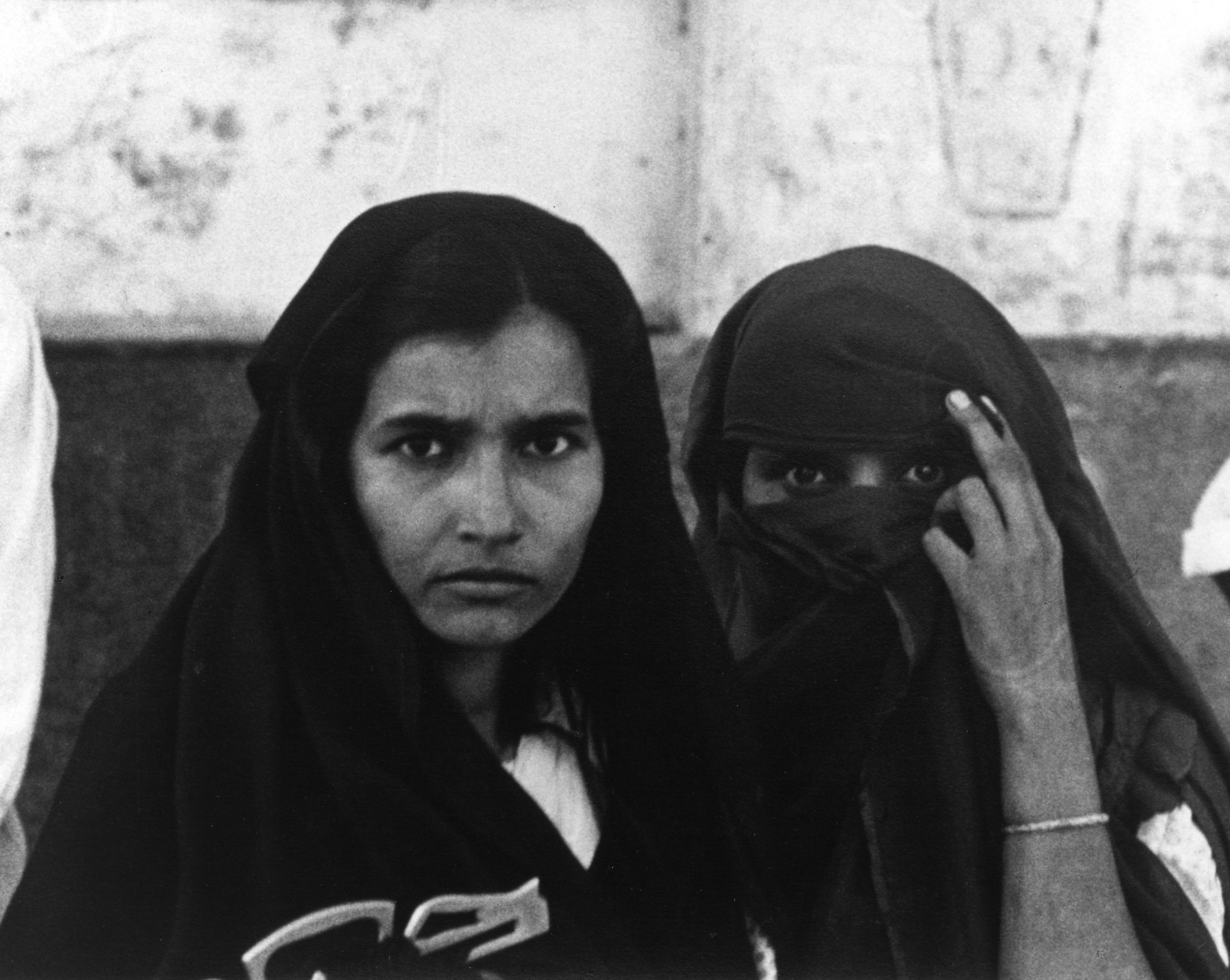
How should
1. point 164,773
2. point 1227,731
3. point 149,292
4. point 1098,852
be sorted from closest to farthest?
1. point 164,773
2. point 1098,852
3. point 149,292
4. point 1227,731

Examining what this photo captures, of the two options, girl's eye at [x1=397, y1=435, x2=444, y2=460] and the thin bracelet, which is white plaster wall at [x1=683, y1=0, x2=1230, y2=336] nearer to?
girl's eye at [x1=397, y1=435, x2=444, y2=460]

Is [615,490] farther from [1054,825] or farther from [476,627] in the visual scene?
[1054,825]

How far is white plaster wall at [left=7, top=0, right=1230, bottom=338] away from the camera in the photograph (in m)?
2.59

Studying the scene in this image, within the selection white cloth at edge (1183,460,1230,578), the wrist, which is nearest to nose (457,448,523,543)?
the wrist

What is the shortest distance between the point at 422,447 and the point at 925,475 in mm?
734

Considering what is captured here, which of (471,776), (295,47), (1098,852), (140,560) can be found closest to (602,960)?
(471,776)

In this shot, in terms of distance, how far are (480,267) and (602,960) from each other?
956mm

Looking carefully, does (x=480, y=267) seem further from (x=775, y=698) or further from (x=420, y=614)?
(x=775, y=698)

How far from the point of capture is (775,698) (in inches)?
102

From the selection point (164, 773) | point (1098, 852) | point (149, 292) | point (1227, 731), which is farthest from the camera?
point (1227, 731)

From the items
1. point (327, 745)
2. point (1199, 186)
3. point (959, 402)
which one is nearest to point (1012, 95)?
point (1199, 186)

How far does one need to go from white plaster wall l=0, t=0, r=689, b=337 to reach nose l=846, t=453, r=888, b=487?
434 mm

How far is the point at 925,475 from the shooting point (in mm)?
2539

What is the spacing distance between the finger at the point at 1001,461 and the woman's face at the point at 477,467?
1.78 ft
